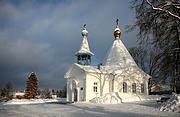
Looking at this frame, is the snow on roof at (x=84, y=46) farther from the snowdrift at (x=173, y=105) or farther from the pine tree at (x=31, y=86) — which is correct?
the pine tree at (x=31, y=86)

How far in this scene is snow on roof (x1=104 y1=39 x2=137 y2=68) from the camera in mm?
34925

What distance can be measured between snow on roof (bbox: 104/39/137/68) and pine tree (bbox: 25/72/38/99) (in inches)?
1107

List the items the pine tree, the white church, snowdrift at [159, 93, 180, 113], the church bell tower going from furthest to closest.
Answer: the pine tree
the church bell tower
the white church
snowdrift at [159, 93, 180, 113]

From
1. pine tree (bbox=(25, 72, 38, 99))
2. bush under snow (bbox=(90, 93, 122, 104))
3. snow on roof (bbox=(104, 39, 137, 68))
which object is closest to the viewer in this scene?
bush under snow (bbox=(90, 93, 122, 104))

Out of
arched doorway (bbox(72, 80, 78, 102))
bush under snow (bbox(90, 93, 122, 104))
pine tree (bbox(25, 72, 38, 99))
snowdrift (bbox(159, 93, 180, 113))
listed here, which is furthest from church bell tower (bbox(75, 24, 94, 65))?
pine tree (bbox(25, 72, 38, 99))

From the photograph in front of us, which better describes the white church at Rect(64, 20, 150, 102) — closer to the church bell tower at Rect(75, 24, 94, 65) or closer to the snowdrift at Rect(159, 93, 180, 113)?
the church bell tower at Rect(75, 24, 94, 65)

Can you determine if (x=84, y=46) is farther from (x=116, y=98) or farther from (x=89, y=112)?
(x=89, y=112)

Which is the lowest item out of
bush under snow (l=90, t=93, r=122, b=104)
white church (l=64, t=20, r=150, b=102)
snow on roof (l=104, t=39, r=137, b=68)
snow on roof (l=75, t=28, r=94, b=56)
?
bush under snow (l=90, t=93, r=122, b=104)

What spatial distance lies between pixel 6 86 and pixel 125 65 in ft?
170

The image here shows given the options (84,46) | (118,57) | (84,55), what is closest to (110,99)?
(118,57)

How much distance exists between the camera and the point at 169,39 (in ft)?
66.2

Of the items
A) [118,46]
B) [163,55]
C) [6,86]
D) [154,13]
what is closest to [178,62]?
[163,55]

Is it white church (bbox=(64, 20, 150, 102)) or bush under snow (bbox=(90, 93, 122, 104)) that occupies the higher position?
white church (bbox=(64, 20, 150, 102))

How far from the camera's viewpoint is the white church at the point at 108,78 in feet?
106
